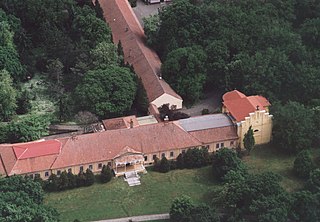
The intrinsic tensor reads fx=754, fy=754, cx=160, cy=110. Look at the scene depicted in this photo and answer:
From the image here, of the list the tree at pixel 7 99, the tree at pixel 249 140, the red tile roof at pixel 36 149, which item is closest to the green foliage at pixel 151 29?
the tree at pixel 7 99

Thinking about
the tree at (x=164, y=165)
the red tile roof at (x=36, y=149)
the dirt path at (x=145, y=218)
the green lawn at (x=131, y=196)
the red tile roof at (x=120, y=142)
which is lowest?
the dirt path at (x=145, y=218)

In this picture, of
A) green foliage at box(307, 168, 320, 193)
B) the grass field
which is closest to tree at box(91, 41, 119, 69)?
the grass field

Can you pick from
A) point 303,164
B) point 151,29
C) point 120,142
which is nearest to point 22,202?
point 120,142

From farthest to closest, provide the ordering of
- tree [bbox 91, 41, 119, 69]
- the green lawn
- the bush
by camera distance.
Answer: tree [bbox 91, 41, 119, 69] → the bush → the green lawn

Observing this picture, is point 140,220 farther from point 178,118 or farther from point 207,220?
point 178,118

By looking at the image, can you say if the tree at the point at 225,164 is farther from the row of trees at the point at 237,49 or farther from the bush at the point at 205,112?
the row of trees at the point at 237,49

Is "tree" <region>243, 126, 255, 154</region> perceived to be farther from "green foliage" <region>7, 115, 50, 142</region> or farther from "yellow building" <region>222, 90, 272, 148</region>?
"green foliage" <region>7, 115, 50, 142</region>
